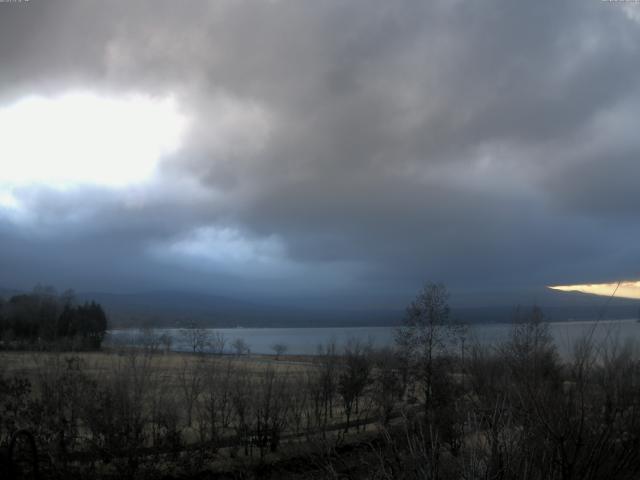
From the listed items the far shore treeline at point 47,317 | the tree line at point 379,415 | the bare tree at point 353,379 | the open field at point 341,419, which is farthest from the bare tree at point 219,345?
the open field at point 341,419

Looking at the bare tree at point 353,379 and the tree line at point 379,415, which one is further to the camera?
the bare tree at point 353,379

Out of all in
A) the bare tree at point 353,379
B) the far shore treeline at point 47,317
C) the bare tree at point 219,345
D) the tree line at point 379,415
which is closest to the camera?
the tree line at point 379,415

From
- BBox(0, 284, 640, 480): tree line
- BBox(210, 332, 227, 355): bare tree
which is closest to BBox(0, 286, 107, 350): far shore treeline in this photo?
BBox(210, 332, 227, 355): bare tree

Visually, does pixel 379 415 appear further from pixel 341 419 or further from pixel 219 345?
pixel 219 345

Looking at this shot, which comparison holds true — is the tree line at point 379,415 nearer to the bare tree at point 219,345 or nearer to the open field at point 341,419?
the open field at point 341,419

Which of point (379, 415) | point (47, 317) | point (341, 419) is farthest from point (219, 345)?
point (379, 415)

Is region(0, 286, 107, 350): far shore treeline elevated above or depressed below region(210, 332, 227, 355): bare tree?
above

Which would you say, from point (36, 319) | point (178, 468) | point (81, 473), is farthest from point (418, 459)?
point (36, 319)

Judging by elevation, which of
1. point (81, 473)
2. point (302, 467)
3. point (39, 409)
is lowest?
point (302, 467)

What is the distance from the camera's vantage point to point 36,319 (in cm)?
8731

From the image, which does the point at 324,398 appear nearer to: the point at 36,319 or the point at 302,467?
the point at 302,467

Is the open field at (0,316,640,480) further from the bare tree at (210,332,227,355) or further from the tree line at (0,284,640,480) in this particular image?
the bare tree at (210,332,227,355)

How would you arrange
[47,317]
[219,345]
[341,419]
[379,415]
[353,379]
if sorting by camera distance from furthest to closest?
1. [47,317]
2. [219,345]
3. [353,379]
4. [341,419]
5. [379,415]

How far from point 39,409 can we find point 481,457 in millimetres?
19002
